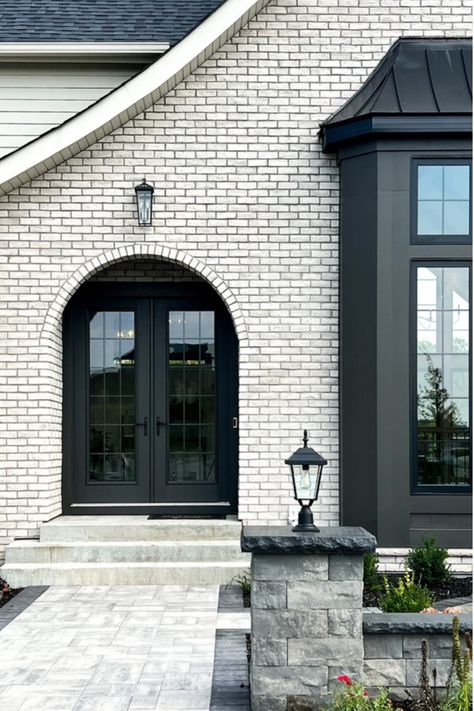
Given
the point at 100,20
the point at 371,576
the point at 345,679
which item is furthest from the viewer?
the point at 100,20

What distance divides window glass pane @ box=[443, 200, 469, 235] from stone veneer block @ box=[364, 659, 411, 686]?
4.61 meters

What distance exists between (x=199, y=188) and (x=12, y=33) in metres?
3.42

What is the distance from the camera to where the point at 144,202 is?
888 centimetres

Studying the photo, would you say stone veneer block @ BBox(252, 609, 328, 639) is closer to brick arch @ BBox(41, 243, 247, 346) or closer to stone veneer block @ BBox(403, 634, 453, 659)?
stone veneer block @ BBox(403, 634, 453, 659)

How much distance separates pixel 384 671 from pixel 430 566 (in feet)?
9.28

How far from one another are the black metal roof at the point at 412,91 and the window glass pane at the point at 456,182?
1.32 ft

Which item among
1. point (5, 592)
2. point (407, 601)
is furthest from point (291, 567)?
point (5, 592)

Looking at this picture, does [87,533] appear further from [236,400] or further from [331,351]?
[331,351]

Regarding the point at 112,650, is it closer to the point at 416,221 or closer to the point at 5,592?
the point at 5,592

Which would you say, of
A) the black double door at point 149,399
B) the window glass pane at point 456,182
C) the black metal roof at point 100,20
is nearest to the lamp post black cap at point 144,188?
the black double door at point 149,399

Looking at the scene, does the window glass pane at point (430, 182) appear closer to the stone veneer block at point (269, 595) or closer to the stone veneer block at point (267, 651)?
the stone veneer block at point (269, 595)

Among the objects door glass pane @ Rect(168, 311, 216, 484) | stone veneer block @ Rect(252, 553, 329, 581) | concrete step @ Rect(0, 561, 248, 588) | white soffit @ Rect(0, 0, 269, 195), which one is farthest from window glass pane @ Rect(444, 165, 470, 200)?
stone veneer block @ Rect(252, 553, 329, 581)

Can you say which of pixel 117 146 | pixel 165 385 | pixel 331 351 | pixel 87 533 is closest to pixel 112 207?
pixel 117 146

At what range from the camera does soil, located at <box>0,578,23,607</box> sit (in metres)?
7.82
